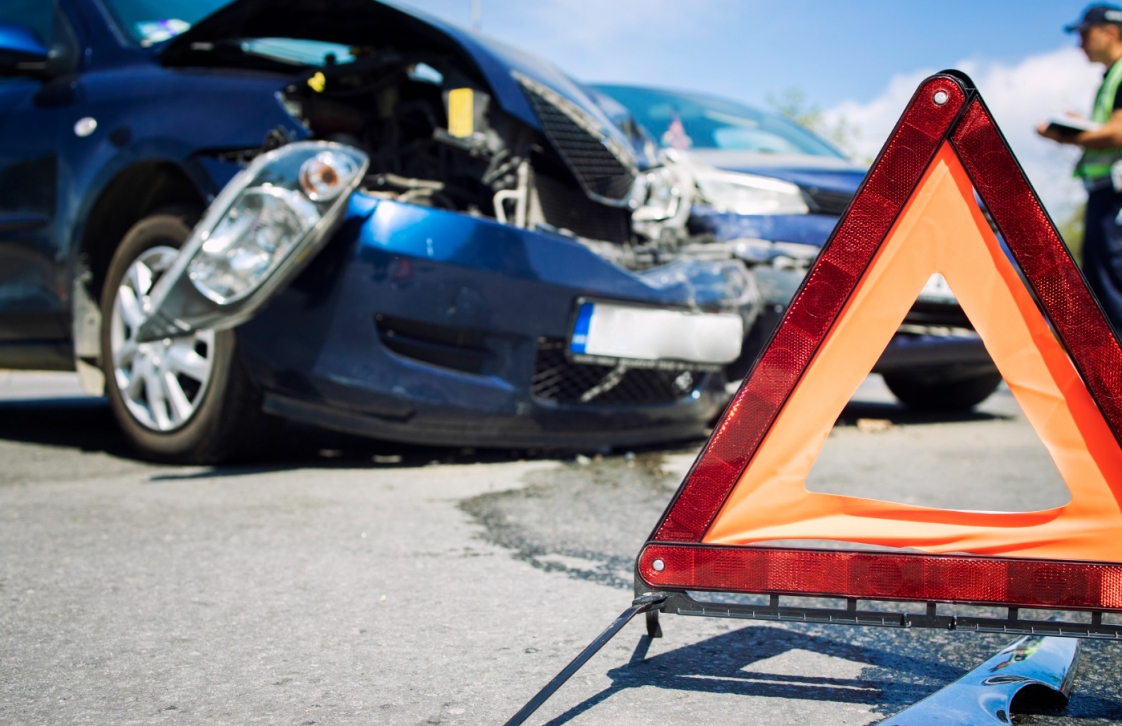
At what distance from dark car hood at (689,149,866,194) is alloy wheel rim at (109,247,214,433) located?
263cm

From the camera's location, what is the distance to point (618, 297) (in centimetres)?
346

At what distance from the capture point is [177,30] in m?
4.11

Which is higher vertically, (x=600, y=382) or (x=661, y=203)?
(x=661, y=203)

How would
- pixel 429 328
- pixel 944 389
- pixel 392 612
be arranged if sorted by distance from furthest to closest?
pixel 944 389 → pixel 429 328 → pixel 392 612

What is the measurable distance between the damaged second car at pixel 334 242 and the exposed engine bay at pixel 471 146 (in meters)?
0.01

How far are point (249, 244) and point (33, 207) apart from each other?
4.10 ft

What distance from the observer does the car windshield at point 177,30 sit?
400 cm

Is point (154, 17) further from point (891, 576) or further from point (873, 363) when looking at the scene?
point (891, 576)

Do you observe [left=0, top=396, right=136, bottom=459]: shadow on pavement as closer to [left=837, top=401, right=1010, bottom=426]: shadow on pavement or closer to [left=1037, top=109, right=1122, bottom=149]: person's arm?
[left=837, top=401, right=1010, bottom=426]: shadow on pavement

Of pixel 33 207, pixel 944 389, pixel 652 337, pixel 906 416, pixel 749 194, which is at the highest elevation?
pixel 749 194

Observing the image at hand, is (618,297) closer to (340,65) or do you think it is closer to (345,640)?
Result: (340,65)

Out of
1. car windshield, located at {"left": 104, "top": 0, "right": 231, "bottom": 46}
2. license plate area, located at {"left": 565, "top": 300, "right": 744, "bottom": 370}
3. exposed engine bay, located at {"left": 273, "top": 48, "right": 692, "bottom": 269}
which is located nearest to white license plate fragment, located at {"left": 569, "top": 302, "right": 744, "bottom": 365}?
license plate area, located at {"left": 565, "top": 300, "right": 744, "bottom": 370}

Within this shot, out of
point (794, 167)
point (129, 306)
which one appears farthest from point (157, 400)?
point (794, 167)

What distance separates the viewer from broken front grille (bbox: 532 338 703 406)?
3459 millimetres
